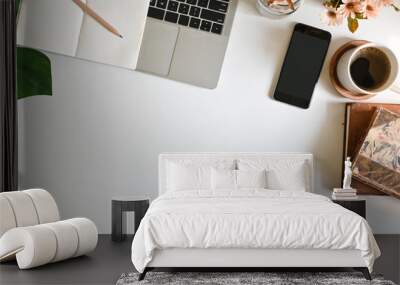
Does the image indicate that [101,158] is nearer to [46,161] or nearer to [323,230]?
[46,161]

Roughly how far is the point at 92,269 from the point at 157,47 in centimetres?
237

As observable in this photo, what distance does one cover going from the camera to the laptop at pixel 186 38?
6.07 metres

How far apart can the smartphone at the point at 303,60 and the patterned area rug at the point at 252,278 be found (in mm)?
2202

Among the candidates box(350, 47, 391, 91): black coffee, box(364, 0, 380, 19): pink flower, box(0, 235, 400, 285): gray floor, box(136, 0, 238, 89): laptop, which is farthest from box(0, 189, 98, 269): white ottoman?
box(350, 47, 391, 91): black coffee

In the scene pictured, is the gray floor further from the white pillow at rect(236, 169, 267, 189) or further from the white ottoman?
the white pillow at rect(236, 169, 267, 189)

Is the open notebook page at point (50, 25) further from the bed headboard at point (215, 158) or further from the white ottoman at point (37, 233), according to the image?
the white ottoman at point (37, 233)

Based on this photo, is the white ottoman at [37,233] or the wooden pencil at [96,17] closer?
the white ottoman at [37,233]

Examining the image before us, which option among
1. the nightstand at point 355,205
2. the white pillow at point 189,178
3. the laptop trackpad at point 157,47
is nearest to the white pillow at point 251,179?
the white pillow at point 189,178

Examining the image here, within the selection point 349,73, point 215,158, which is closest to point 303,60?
point 349,73

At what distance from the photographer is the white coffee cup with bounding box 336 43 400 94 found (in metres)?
5.96

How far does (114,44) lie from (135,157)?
3.63 ft

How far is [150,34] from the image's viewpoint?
607 centimetres

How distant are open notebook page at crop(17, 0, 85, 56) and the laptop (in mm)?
675

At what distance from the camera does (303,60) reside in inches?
241
